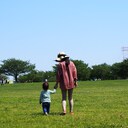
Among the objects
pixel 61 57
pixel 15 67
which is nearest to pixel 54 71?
pixel 15 67

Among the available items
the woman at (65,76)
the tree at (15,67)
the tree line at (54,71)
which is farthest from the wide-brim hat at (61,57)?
the tree at (15,67)

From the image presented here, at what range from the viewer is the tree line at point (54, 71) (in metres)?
132

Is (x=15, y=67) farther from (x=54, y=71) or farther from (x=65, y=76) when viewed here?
(x=65, y=76)

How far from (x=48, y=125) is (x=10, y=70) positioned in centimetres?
14816

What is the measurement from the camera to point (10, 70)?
6240 inches

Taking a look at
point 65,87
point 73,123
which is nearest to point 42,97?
point 65,87

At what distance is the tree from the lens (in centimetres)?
15850

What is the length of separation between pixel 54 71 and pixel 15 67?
2113 centimetres

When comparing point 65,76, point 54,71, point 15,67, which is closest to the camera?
point 65,76

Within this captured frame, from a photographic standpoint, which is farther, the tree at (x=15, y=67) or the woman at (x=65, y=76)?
the tree at (x=15, y=67)

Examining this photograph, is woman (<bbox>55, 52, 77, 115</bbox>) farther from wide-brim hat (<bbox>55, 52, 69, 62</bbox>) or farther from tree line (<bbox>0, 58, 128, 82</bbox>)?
tree line (<bbox>0, 58, 128, 82</bbox>)

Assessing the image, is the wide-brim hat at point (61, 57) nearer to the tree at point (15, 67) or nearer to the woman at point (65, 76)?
the woman at point (65, 76)

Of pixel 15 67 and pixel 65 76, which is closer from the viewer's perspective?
pixel 65 76

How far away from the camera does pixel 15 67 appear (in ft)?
522
